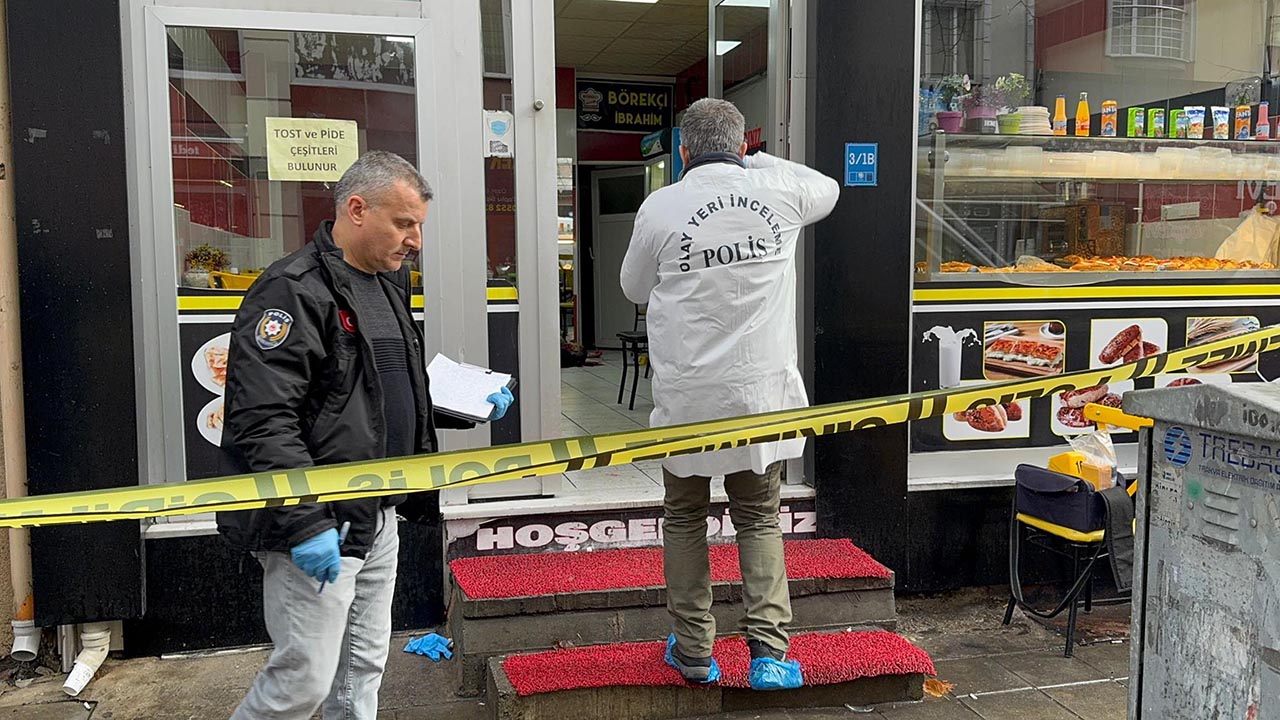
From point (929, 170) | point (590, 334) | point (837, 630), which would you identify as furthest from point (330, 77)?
point (590, 334)

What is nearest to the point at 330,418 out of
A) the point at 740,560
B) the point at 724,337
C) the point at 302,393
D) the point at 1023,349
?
the point at 302,393

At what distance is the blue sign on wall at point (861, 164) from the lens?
4.92 m

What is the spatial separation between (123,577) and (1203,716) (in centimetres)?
399

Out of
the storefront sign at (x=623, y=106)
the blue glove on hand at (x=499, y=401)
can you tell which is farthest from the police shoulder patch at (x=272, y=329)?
the storefront sign at (x=623, y=106)

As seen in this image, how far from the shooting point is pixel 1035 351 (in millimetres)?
5398

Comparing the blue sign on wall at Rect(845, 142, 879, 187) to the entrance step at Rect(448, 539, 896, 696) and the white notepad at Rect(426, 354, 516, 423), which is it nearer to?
the entrance step at Rect(448, 539, 896, 696)

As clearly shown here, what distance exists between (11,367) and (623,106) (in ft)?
32.3

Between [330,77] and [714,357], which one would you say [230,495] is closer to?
[714,357]

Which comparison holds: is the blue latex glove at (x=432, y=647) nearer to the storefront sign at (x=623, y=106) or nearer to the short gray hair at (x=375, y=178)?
the short gray hair at (x=375, y=178)

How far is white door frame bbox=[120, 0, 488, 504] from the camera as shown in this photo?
4.34 metres

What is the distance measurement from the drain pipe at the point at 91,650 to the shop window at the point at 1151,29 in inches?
235

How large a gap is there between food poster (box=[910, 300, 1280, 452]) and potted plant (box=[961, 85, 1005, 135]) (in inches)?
39.0

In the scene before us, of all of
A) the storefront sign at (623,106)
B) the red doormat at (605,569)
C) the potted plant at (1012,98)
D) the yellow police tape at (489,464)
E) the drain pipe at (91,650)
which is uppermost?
the storefront sign at (623,106)

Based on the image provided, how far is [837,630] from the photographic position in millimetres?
4441
